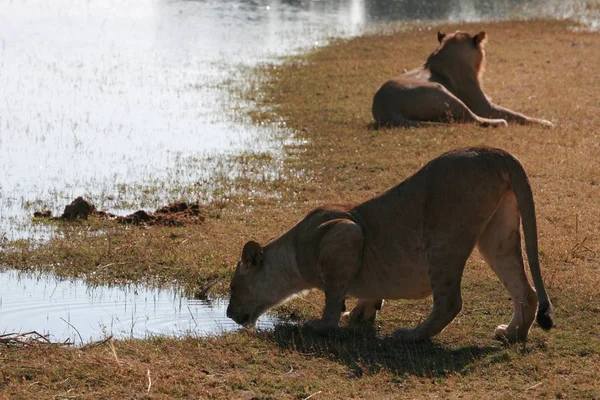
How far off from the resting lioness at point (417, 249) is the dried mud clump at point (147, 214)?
2699 mm

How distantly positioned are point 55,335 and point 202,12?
23581 millimetres

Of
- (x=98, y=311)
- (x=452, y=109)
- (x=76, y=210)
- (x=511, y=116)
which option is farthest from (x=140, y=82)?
(x=98, y=311)

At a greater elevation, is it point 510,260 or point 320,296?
point 510,260

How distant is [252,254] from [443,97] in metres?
7.49

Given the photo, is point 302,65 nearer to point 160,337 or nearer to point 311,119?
point 311,119

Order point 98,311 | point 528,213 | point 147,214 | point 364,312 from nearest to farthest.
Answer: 1. point 528,213
2. point 364,312
3. point 98,311
4. point 147,214

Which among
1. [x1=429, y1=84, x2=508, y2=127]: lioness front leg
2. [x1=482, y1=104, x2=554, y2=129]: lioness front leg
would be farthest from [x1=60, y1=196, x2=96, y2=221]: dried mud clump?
[x1=482, y1=104, x2=554, y2=129]: lioness front leg

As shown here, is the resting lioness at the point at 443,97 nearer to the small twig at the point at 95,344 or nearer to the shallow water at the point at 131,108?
the shallow water at the point at 131,108

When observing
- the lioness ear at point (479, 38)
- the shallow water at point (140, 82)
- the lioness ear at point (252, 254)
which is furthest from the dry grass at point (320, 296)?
the lioness ear at point (479, 38)

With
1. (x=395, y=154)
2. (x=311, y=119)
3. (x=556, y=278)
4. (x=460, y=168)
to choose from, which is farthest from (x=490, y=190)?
(x=311, y=119)

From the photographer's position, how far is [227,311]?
6734 mm

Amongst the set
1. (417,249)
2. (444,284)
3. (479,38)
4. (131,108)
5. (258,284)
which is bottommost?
(131,108)

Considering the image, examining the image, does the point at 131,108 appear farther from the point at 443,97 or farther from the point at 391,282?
the point at 391,282

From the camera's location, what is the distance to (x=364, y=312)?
6.61 metres
